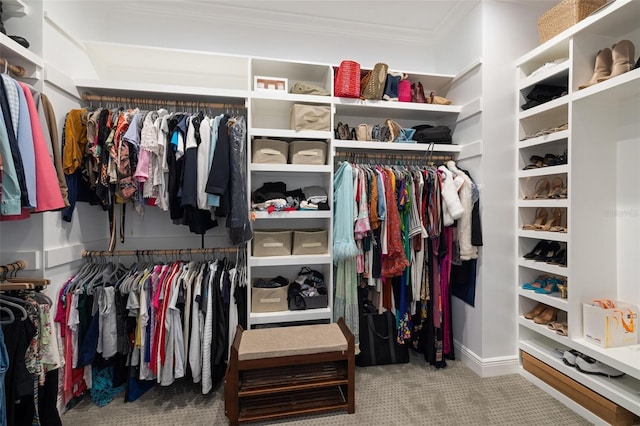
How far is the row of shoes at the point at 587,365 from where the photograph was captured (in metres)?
1.64

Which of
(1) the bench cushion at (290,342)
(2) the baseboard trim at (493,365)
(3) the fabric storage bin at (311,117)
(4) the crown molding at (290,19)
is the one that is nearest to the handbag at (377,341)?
(1) the bench cushion at (290,342)

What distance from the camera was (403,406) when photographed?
176cm

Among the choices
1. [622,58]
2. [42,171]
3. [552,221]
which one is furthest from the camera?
[552,221]

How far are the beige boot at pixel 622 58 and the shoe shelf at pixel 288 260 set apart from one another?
2003 mm

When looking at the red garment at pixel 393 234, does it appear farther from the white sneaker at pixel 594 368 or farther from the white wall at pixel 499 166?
the white sneaker at pixel 594 368

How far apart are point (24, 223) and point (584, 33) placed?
3.43m

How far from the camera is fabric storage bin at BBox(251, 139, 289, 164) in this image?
6.56ft

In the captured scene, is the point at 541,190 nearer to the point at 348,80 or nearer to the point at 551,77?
the point at 551,77

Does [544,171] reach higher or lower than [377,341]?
Answer: higher

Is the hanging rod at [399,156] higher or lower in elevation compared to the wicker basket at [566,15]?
lower

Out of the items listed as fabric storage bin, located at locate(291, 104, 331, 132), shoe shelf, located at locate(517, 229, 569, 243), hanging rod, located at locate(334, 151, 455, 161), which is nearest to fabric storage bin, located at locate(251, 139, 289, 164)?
fabric storage bin, located at locate(291, 104, 331, 132)

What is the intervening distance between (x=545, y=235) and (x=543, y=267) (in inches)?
8.8

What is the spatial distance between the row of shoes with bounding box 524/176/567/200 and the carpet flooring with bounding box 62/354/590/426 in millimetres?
1328

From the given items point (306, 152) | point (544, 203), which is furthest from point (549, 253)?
point (306, 152)
